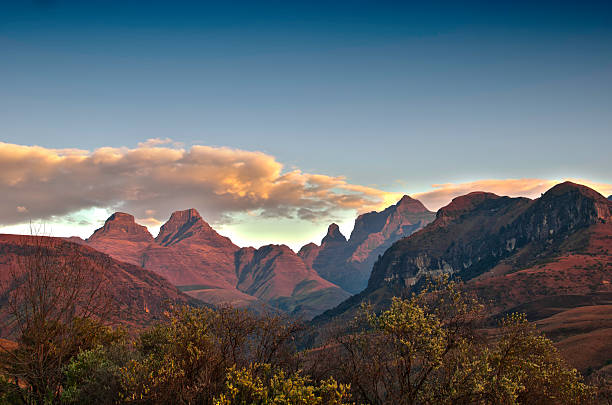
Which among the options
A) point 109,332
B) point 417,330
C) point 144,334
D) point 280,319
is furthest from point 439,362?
point 109,332

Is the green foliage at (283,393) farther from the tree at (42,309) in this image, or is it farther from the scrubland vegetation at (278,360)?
the tree at (42,309)

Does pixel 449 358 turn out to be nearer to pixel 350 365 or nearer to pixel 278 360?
pixel 350 365

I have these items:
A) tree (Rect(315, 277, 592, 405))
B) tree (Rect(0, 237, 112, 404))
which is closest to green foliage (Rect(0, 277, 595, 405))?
tree (Rect(315, 277, 592, 405))

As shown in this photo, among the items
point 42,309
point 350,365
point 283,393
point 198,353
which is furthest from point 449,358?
point 42,309

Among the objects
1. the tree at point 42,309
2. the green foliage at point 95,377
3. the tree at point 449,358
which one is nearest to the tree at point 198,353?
the green foliage at point 95,377

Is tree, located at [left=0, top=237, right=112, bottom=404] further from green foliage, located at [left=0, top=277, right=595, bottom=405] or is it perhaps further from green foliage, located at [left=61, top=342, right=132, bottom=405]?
green foliage, located at [left=61, top=342, right=132, bottom=405]

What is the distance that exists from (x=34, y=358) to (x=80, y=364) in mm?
7370

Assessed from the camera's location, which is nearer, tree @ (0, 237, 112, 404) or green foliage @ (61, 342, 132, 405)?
tree @ (0, 237, 112, 404)

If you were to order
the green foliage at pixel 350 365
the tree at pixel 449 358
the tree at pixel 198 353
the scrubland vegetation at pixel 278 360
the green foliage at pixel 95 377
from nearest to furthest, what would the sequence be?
1. the green foliage at pixel 350 365
2. the scrubland vegetation at pixel 278 360
3. the tree at pixel 449 358
4. the tree at pixel 198 353
5. the green foliage at pixel 95 377

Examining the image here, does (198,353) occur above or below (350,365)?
A: above

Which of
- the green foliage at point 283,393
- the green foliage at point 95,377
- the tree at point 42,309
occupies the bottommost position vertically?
the green foliage at point 95,377

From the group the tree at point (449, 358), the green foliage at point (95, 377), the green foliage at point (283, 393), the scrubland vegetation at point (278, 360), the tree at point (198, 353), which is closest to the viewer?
the green foliage at point (283, 393)

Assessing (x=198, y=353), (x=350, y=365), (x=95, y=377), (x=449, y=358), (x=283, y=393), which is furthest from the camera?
(x=350, y=365)

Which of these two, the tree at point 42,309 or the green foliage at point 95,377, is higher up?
the tree at point 42,309
